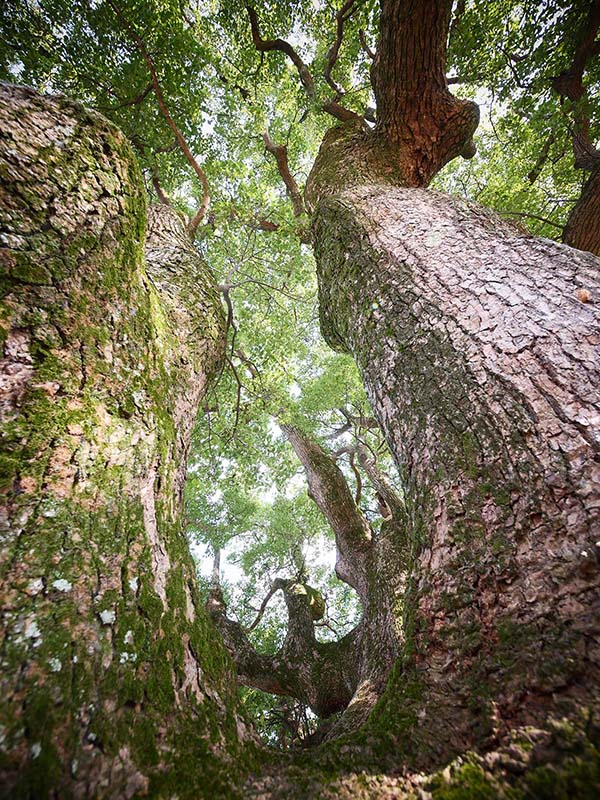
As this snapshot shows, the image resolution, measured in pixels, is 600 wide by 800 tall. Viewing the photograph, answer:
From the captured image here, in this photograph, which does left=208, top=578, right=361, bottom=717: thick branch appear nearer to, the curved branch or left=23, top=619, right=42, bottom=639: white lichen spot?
left=23, top=619, right=42, bottom=639: white lichen spot

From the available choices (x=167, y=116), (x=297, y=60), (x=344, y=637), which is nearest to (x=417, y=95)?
(x=167, y=116)

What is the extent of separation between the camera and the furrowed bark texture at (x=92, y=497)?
809 millimetres

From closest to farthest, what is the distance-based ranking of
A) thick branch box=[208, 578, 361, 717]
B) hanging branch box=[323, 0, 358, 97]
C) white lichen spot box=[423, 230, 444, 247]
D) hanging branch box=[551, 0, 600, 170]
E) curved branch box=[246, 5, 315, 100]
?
white lichen spot box=[423, 230, 444, 247] → thick branch box=[208, 578, 361, 717] → hanging branch box=[551, 0, 600, 170] → hanging branch box=[323, 0, 358, 97] → curved branch box=[246, 5, 315, 100]

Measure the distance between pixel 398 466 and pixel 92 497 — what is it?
1.33 m

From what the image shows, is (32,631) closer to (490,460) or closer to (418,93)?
(490,460)

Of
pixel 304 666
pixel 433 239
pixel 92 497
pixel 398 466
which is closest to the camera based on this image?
pixel 92 497

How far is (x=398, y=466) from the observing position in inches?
71.9

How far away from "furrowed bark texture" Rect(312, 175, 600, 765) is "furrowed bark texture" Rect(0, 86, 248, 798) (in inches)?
26.3

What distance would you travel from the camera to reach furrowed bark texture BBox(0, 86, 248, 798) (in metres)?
0.81

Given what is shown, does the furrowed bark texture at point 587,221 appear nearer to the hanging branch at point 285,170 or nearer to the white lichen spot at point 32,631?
the hanging branch at point 285,170

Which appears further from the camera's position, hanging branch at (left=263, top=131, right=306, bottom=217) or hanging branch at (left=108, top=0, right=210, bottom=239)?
hanging branch at (left=263, top=131, right=306, bottom=217)

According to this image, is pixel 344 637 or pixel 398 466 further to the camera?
pixel 344 637

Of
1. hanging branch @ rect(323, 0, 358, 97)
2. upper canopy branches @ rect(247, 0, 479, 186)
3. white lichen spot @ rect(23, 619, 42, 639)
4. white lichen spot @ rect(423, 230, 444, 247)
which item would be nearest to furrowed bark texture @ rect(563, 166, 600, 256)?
upper canopy branches @ rect(247, 0, 479, 186)

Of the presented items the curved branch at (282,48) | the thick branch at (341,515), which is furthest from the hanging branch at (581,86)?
the thick branch at (341,515)
